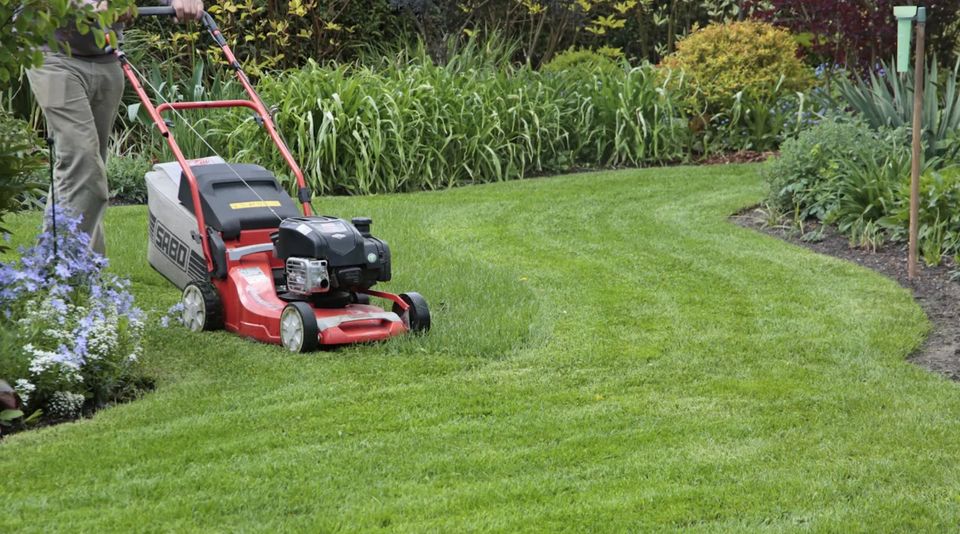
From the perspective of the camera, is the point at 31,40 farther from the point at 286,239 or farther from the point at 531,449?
the point at 531,449

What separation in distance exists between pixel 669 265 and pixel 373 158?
10.6 ft

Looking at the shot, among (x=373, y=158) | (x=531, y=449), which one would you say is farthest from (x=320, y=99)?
(x=531, y=449)

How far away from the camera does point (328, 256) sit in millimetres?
5242

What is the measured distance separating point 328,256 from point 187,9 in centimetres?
161

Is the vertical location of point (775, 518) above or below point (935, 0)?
below

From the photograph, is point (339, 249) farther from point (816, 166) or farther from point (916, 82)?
point (816, 166)

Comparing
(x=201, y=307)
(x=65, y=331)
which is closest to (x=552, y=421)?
(x=65, y=331)

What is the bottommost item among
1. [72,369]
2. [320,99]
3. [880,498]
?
[880,498]

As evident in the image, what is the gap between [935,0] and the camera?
10562 mm

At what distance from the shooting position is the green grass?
367 centimetres

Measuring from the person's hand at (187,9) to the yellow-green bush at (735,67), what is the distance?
539 cm

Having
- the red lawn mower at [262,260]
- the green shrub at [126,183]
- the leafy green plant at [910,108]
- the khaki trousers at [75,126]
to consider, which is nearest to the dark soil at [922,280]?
the leafy green plant at [910,108]

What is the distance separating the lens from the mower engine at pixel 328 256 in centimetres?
526

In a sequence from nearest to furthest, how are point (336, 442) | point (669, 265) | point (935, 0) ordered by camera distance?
point (336, 442) → point (669, 265) → point (935, 0)
